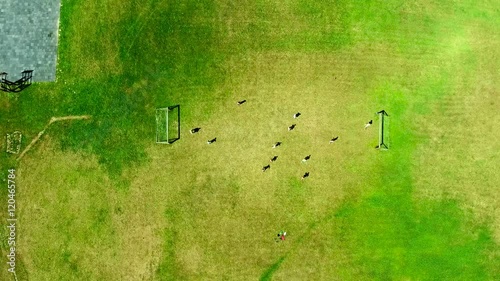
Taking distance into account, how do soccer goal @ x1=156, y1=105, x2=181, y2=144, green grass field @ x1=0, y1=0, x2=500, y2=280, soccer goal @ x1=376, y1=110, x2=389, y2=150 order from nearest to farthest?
green grass field @ x1=0, y1=0, x2=500, y2=280, soccer goal @ x1=376, y1=110, x2=389, y2=150, soccer goal @ x1=156, y1=105, x2=181, y2=144

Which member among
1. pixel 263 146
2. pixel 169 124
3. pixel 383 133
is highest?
pixel 169 124

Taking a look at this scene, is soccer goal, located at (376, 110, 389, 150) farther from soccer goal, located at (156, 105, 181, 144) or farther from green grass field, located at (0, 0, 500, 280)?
soccer goal, located at (156, 105, 181, 144)

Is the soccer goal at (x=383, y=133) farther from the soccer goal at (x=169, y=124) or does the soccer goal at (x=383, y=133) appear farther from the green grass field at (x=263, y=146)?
the soccer goal at (x=169, y=124)

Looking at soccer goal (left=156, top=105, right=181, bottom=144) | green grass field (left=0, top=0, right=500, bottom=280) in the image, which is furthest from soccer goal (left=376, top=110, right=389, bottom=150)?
soccer goal (left=156, top=105, right=181, bottom=144)

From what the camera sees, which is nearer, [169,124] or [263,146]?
[263,146]

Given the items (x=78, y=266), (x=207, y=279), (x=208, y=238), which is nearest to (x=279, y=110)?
(x=208, y=238)

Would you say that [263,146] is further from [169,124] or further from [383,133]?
[383,133]

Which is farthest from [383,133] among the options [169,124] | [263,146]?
[169,124]

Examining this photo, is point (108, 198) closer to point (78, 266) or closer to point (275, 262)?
point (78, 266)
